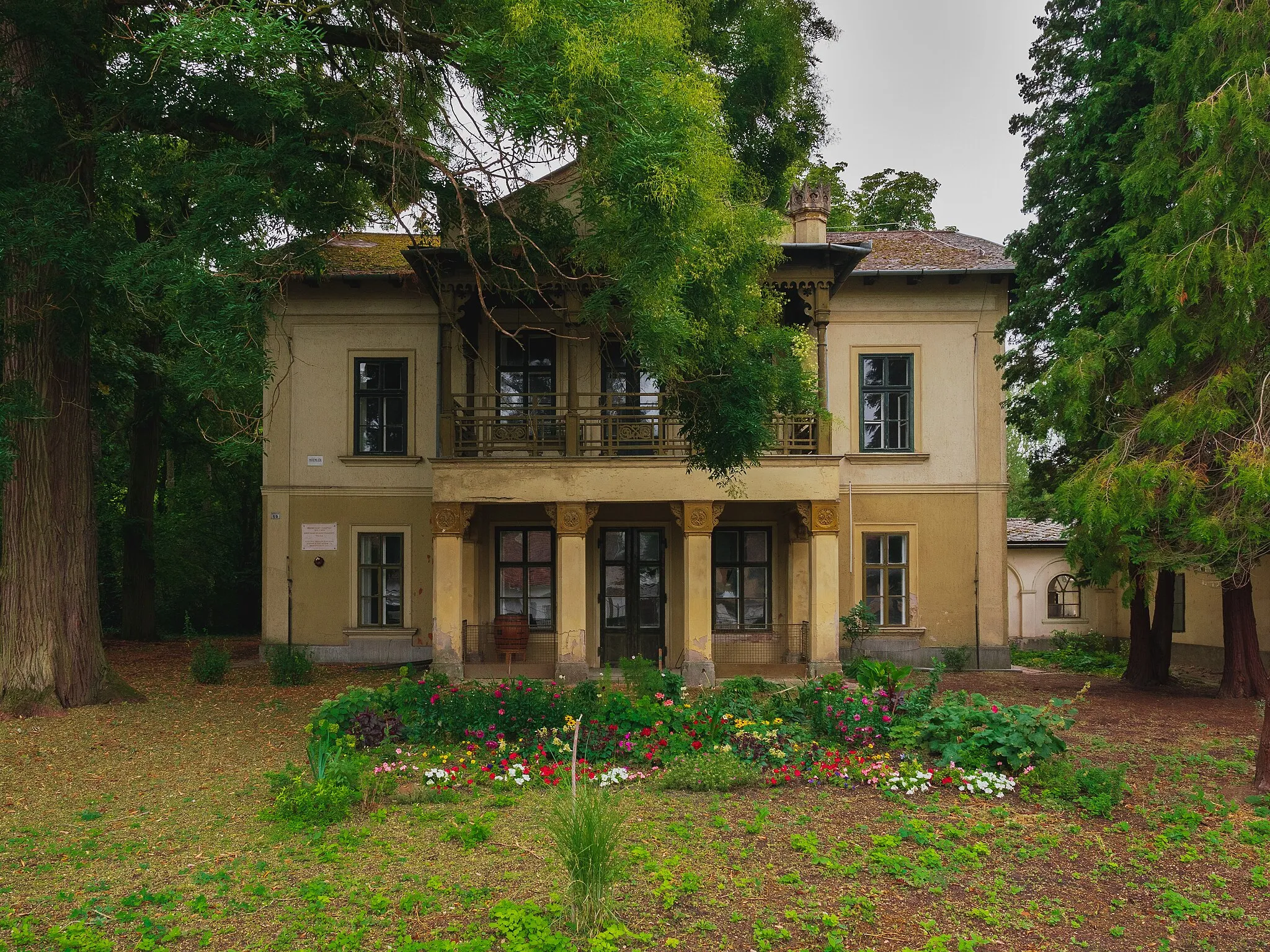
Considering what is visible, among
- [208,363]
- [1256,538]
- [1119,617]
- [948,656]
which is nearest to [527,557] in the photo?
[948,656]

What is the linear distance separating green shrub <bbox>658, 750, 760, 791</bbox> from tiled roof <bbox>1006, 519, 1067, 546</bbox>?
1815 cm

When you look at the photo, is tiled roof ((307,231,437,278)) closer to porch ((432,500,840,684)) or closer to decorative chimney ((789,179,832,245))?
porch ((432,500,840,684))

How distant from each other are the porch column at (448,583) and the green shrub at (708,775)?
7.94 m

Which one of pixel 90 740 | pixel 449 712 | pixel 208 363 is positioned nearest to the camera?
pixel 208 363

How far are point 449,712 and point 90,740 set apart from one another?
13.3 feet

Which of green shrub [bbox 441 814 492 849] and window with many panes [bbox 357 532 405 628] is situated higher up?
window with many panes [bbox 357 532 405 628]

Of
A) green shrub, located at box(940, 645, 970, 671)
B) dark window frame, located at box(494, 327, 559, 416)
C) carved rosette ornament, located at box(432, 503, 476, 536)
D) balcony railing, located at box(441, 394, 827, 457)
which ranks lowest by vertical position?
green shrub, located at box(940, 645, 970, 671)

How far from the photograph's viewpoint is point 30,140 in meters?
10.4

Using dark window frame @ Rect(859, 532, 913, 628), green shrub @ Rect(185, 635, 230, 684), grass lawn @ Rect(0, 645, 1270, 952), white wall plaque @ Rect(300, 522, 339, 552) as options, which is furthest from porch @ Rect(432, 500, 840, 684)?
grass lawn @ Rect(0, 645, 1270, 952)

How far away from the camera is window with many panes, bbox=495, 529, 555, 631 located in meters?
17.9

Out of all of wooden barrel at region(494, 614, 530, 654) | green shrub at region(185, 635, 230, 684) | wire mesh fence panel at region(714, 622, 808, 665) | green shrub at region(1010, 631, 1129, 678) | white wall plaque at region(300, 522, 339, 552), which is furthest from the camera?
green shrub at region(1010, 631, 1129, 678)

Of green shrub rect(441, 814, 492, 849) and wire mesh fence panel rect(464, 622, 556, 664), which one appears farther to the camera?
wire mesh fence panel rect(464, 622, 556, 664)

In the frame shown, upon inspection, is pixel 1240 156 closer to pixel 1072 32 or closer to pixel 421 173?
pixel 1072 32

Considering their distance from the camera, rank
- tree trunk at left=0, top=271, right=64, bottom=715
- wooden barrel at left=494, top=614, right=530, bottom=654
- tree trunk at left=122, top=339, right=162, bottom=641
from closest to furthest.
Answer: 1. tree trunk at left=0, top=271, right=64, bottom=715
2. wooden barrel at left=494, top=614, right=530, bottom=654
3. tree trunk at left=122, top=339, right=162, bottom=641
